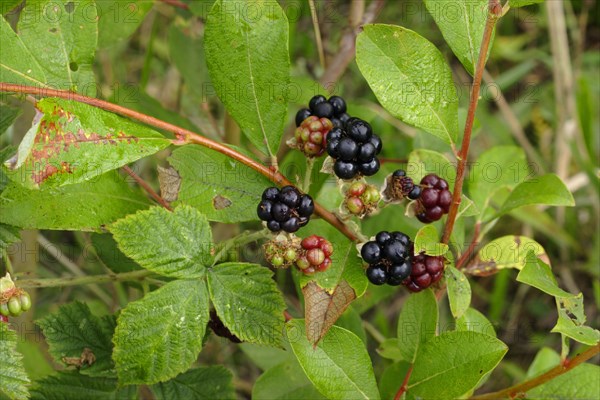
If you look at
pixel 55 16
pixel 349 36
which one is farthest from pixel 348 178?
pixel 349 36

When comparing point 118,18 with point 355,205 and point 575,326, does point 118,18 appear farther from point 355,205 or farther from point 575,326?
point 575,326

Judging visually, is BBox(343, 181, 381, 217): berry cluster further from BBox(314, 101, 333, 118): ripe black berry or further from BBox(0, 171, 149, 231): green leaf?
BBox(0, 171, 149, 231): green leaf

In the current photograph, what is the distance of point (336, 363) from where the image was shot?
5.81ft

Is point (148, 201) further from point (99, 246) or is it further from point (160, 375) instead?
point (160, 375)

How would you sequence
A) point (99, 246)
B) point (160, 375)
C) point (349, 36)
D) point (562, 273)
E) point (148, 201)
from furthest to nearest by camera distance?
point (562, 273), point (349, 36), point (99, 246), point (148, 201), point (160, 375)

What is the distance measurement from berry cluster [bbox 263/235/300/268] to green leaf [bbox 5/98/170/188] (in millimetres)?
379

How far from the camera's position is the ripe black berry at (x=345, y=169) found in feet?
5.69

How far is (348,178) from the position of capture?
5.82ft

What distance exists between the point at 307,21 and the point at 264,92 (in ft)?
7.14

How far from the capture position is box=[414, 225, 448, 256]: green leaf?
174 centimetres

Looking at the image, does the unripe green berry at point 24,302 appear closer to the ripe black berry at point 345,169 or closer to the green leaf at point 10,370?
the green leaf at point 10,370

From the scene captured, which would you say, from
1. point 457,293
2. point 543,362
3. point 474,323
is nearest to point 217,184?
point 457,293

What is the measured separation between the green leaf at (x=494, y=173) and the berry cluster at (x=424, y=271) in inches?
23.4

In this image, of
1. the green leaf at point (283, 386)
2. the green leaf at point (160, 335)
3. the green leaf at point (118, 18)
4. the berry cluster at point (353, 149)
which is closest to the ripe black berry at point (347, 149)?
the berry cluster at point (353, 149)
